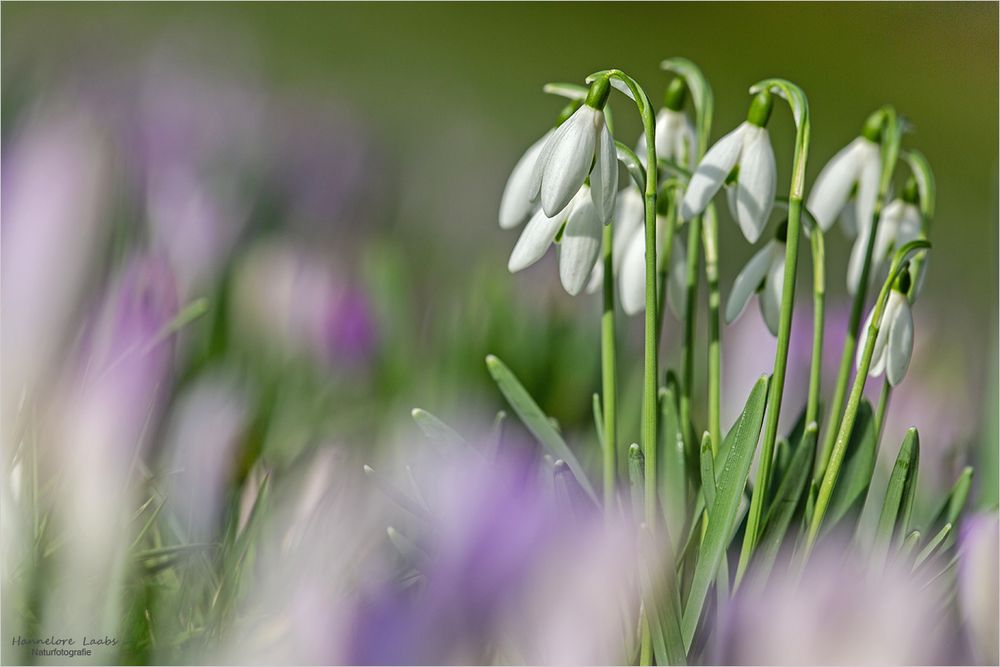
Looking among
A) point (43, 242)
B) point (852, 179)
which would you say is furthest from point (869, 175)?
point (43, 242)

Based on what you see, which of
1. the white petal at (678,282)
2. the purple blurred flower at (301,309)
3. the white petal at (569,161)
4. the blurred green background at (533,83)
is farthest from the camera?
the blurred green background at (533,83)

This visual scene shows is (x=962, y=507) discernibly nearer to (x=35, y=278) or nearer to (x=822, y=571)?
(x=822, y=571)

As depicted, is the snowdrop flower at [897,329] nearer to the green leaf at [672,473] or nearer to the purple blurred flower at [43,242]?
the green leaf at [672,473]

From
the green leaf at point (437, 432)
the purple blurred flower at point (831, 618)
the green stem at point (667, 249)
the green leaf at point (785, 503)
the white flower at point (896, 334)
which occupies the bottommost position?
the purple blurred flower at point (831, 618)

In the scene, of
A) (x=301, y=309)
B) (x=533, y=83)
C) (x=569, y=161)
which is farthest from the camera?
(x=533, y=83)

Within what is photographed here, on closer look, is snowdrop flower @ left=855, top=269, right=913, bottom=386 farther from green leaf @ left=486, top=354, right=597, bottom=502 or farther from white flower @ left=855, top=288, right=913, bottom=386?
green leaf @ left=486, top=354, right=597, bottom=502

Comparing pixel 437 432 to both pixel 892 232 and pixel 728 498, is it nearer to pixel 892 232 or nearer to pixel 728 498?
pixel 728 498

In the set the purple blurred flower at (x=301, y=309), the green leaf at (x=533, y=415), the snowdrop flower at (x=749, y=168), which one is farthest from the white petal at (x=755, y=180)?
the purple blurred flower at (x=301, y=309)
